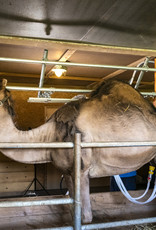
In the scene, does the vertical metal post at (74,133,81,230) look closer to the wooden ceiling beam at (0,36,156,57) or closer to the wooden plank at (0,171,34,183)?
the wooden ceiling beam at (0,36,156,57)

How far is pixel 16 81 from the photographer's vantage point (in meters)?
5.86

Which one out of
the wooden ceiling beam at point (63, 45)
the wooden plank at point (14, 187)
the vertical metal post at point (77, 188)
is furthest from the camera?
the wooden plank at point (14, 187)

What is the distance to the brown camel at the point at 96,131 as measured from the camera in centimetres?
204

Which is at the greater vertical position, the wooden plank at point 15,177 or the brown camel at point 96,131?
the brown camel at point 96,131

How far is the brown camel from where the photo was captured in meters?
2.04

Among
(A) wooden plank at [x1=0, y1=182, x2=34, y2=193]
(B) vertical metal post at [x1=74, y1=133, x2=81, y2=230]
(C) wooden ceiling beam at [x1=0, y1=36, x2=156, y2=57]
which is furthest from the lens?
(A) wooden plank at [x1=0, y1=182, x2=34, y2=193]

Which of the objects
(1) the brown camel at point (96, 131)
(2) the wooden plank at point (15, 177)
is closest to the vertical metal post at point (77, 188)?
(1) the brown camel at point (96, 131)

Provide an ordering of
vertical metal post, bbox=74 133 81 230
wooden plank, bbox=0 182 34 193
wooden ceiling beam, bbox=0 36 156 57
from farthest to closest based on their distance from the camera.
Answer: wooden plank, bbox=0 182 34 193
wooden ceiling beam, bbox=0 36 156 57
vertical metal post, bbox=74 133 81 230

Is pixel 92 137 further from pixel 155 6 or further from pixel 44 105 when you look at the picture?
pixel 44 105

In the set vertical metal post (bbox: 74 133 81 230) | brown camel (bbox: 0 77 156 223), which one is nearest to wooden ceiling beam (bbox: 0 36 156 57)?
brown camel (bbox: 0 77 156 223)

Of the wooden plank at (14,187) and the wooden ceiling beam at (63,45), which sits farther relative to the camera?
the wooden plank at (14,187)

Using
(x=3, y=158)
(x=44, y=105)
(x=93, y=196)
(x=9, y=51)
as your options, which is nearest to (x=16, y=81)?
(x=44, y=105)

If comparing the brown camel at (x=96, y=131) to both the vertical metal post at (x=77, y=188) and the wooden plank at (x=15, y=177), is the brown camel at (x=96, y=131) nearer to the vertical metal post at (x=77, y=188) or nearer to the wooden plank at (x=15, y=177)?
the vertical metal post at (x=77, y=188)

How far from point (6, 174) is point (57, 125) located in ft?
13.1
